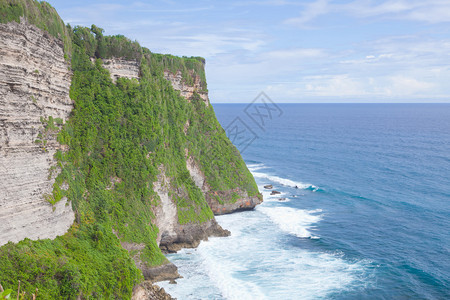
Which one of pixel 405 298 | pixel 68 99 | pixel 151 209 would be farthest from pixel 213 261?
pixel 68 99

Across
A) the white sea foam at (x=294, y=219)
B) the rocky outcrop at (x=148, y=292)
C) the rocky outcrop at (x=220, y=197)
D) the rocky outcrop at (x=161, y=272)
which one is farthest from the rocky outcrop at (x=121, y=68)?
the white sea foam at (x=294, y=219)

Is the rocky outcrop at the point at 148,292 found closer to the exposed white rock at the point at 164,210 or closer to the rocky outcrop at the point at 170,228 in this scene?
the exposed white rock at the point at 164,210

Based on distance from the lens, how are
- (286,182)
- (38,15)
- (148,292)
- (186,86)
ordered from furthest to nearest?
(286,182) < (186,86) < (148,292) < (38,15)

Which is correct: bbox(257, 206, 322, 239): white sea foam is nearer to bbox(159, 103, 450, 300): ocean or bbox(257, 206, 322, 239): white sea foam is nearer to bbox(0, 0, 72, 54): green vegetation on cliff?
bbox(159, 103, 450, 300): ocean

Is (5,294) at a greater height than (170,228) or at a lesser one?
greater

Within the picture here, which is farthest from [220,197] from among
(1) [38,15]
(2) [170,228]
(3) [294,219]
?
(1) [38,15]

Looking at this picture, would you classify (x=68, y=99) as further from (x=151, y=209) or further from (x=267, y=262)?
(x=267, y=262)

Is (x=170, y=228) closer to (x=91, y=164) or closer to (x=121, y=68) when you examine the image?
(x=91, y=164)
